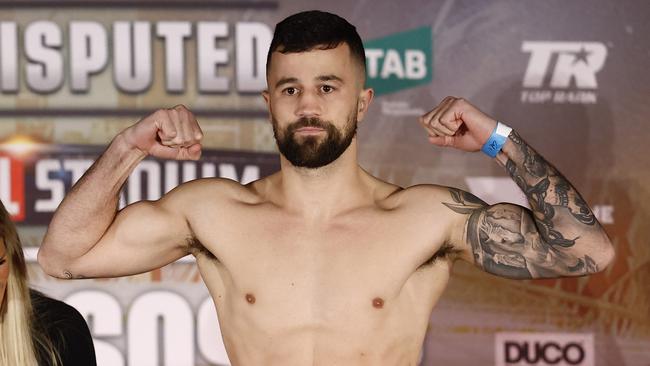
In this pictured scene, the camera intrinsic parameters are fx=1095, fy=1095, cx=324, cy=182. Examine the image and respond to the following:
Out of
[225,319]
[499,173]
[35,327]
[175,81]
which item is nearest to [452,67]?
[499,173]

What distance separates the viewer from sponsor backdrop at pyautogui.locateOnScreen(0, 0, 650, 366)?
154 inches

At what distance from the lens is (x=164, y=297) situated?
3.92m

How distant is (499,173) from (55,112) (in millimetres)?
1612

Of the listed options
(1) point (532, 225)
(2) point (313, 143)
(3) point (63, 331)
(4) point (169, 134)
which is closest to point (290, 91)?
(2) point (313, 143)

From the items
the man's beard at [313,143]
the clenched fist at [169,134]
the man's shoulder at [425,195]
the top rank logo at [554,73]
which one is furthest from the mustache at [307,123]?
the top rank logo at [554,73]

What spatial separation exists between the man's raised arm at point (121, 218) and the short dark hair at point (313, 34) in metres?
0.30

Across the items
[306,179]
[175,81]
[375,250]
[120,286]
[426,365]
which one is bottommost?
[426,365]

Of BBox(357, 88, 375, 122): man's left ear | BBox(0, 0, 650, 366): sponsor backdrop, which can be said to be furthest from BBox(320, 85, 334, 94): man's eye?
BBox(0, 0, 650, 366): sponsor backdrop

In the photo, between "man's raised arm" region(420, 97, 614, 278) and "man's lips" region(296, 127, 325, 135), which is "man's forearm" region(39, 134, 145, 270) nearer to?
"man's lips" region(296, 127, 325, 135)

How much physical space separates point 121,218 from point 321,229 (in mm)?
475

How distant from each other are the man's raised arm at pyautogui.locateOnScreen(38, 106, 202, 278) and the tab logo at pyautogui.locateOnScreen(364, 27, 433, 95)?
4.83 ft

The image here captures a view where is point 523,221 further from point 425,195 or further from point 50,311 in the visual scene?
point 50,311

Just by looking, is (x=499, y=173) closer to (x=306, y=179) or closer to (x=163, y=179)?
(x=163, y=179)

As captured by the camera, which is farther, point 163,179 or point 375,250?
point 163,179
